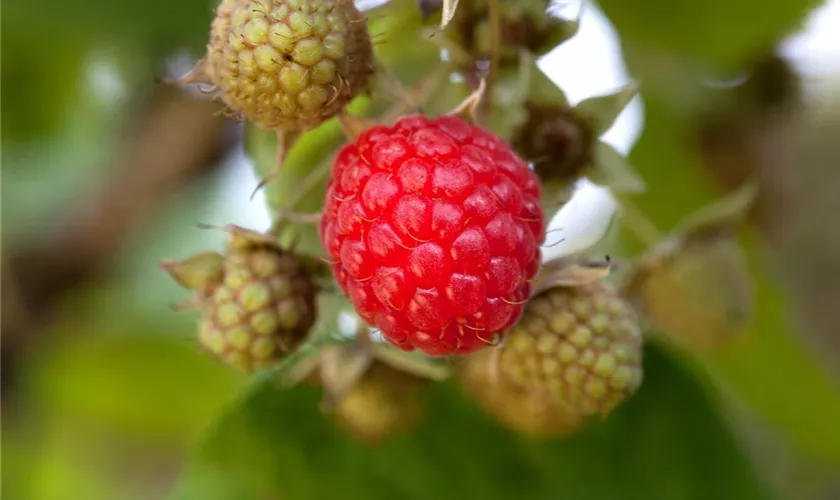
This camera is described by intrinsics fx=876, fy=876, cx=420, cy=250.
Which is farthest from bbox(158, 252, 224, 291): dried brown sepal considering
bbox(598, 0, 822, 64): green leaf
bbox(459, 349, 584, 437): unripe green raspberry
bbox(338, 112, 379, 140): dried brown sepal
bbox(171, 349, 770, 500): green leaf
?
bbox(598, 0, 822, 64): green leaf

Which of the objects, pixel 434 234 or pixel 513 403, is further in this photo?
pixel 513 403

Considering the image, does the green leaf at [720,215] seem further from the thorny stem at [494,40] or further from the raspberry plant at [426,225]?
the thorny stem at [494,40]

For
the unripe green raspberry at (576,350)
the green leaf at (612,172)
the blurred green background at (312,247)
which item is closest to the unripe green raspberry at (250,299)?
the blurred green background at (312,247)

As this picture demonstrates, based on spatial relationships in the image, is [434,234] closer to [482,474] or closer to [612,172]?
[612,172]

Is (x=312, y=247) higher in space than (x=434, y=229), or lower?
lower

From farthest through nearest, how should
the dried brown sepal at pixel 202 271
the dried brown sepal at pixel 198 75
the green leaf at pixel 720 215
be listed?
the green leaf at pixel 720 215 < the dried brown sepal at pixel 202 271 < the dried brown sepal at pixel 198 75

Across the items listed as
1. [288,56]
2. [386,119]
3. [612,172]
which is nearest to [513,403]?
[612,172]

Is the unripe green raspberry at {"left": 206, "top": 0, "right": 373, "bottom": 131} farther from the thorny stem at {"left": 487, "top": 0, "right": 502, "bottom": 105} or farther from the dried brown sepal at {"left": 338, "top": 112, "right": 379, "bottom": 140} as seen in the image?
the thorny stem at {"left": 487, "top": 0, "right": 502, "bottom": 105}
